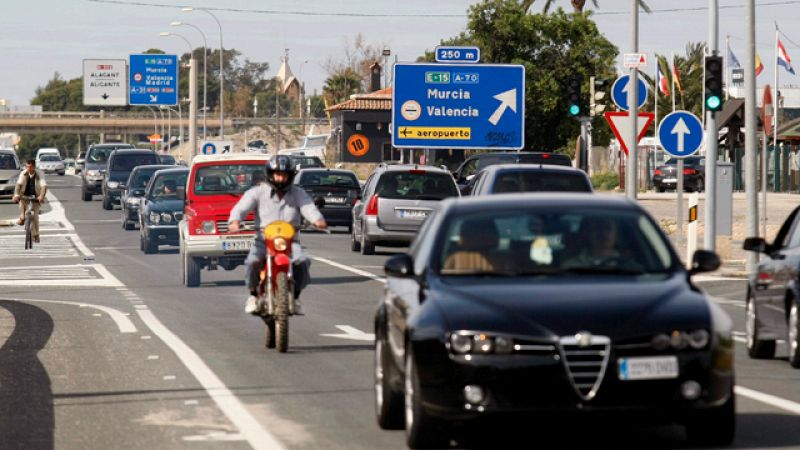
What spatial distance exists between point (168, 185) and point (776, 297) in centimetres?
2104

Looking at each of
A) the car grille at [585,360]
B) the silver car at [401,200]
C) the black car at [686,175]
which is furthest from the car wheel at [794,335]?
the black car at [686,175]

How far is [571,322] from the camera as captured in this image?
344 inches

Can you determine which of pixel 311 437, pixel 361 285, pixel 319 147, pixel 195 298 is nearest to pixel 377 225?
pixel 361 285

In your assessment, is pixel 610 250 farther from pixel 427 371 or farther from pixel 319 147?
pixel 319 147

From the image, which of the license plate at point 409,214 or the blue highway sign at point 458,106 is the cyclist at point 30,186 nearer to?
the license plate at point 409,214

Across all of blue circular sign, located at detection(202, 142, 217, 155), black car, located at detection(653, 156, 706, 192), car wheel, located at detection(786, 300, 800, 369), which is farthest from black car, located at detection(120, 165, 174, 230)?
car wheel, located at detection(786, 300, 800, 369)

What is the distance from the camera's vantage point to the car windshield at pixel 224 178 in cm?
2581

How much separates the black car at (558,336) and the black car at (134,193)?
33825mm

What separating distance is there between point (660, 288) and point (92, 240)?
3170 cm

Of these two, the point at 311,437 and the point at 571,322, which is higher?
the point at 571,322

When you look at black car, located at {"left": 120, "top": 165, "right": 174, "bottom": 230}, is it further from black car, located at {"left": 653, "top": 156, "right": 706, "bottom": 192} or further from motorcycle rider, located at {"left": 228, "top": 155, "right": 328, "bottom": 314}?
black car, located at {"left": 653, "top": 156, "right": 706, "bottom": 192}

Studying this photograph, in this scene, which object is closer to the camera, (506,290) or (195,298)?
(506,290)

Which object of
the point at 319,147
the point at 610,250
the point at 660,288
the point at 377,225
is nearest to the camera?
the point at 660,288

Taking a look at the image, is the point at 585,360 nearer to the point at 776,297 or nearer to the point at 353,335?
the point at 776,297
